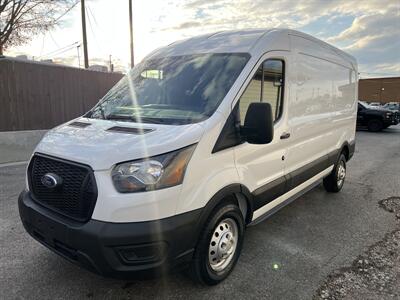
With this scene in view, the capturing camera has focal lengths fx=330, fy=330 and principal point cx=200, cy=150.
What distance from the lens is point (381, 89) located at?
37.7 m

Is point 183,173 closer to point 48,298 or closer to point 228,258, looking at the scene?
point 228,258

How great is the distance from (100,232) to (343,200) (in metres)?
4.45

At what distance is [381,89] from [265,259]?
40451 mm

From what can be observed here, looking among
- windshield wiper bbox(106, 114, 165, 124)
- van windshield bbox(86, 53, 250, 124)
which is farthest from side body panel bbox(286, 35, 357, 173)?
windshield wiper bbox(106, 114, 165, 124)

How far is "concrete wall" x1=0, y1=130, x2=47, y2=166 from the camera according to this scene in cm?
841

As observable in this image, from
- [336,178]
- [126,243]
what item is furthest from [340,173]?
[126,243]

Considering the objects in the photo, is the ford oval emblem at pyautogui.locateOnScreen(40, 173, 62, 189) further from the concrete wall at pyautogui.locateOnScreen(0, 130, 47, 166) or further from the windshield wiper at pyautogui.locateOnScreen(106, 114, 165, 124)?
the concrete wall at pyautogui.locateOnScreen(0, 130, 47, 166)

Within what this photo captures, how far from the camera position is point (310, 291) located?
115 inches

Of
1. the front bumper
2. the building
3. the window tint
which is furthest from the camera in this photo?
the building

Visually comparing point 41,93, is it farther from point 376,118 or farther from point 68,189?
point 376,118

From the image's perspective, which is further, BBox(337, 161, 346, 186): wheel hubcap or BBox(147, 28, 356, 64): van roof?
BBox(337, 161, 346, 186): wheel hubcap

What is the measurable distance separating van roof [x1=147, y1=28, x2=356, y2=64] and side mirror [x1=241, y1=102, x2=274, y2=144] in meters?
0.72

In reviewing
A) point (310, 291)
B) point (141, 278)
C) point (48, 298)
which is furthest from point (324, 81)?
point (48, 298)

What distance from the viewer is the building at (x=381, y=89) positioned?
3675cm
